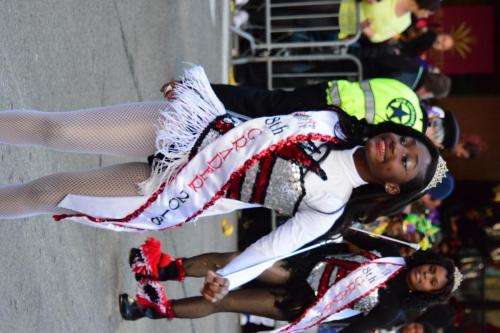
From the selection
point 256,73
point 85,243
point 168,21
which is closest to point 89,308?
point 85,243

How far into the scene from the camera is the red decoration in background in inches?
385

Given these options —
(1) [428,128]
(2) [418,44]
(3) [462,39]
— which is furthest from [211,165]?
(3) [462,39]

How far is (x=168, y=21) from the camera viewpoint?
6.03 metres

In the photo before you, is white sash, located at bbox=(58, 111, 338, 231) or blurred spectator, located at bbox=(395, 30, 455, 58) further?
blurred spectator, located at bbox=(395, 30, 455, 58)

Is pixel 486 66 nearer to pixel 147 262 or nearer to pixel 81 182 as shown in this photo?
pixel 147 262

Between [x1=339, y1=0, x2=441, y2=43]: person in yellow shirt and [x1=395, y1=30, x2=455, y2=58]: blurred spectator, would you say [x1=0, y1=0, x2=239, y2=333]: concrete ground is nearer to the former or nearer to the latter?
[x1=339, y1=0, x2=441, y2=43]: person in yellow shirt

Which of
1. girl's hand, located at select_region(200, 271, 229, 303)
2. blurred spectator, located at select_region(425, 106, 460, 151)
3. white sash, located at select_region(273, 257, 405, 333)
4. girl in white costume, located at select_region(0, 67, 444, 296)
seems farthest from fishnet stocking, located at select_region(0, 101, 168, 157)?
blurred spectator, located at select_region(425, 106, 460, 151)

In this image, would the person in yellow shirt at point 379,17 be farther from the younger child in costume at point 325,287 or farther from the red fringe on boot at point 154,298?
the red fringe on boot at point 154,298

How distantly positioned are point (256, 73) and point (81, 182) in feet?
16.0

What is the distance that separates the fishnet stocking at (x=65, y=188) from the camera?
9.81 ft

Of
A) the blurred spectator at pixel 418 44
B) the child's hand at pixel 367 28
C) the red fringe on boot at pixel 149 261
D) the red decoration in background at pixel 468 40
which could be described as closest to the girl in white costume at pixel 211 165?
the red fringe on boot at pixel 149 261

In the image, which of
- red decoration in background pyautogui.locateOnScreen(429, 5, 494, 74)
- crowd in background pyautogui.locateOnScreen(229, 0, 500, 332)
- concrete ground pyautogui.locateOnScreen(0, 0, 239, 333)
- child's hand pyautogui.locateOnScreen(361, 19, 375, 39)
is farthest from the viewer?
red decoration in background pyautogui.locateOnScreen(429, 5, 494, 74)

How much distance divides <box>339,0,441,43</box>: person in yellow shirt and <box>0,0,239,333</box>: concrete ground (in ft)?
5.96

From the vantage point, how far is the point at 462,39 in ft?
32.4
